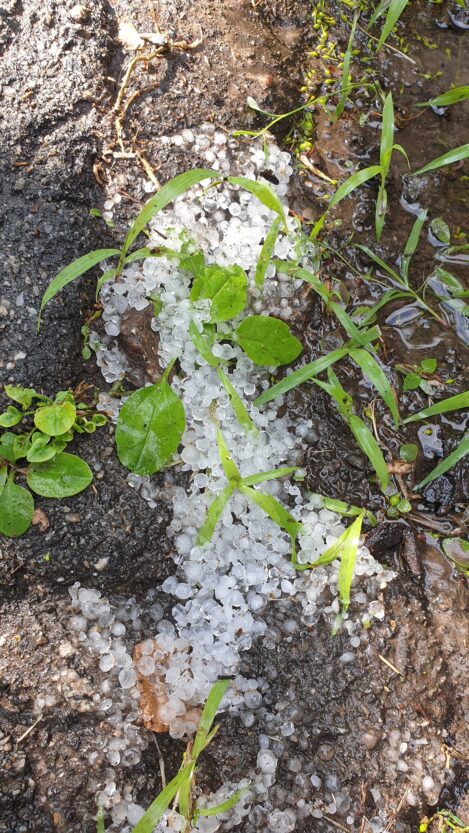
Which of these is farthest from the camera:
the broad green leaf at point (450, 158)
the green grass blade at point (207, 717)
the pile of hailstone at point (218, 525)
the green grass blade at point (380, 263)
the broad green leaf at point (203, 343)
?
the green grass blade at point (380, 263)

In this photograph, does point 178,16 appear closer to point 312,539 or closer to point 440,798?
point 312,539

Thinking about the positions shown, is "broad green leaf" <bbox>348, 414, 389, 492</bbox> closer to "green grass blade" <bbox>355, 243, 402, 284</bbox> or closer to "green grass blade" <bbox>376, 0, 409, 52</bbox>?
"green grass blade" <bbox>355, 243, 402, 284</bbox>

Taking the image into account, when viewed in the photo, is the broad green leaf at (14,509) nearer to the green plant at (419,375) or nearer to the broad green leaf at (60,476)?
the broad green leaf at (60,476)

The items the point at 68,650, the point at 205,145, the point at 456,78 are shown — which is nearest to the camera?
the point at 68,650

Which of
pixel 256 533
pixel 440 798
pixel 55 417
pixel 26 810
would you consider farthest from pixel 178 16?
pixel 440 798

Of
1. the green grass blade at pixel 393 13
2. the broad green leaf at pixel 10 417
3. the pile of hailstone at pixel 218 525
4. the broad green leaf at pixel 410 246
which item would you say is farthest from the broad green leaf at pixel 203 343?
the green grass blade at pixel 393 13

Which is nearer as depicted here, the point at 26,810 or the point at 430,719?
the point at 26,810

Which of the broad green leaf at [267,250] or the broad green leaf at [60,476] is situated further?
the broad green leaf at [267,250]

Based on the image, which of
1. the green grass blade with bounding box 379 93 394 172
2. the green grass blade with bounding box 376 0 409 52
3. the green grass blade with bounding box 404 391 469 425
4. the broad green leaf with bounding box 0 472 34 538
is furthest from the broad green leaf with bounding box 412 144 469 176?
the broad green leaf with bounding box 0 472 34 538

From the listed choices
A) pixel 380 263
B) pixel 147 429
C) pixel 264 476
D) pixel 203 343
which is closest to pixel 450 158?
pixel 380 263
